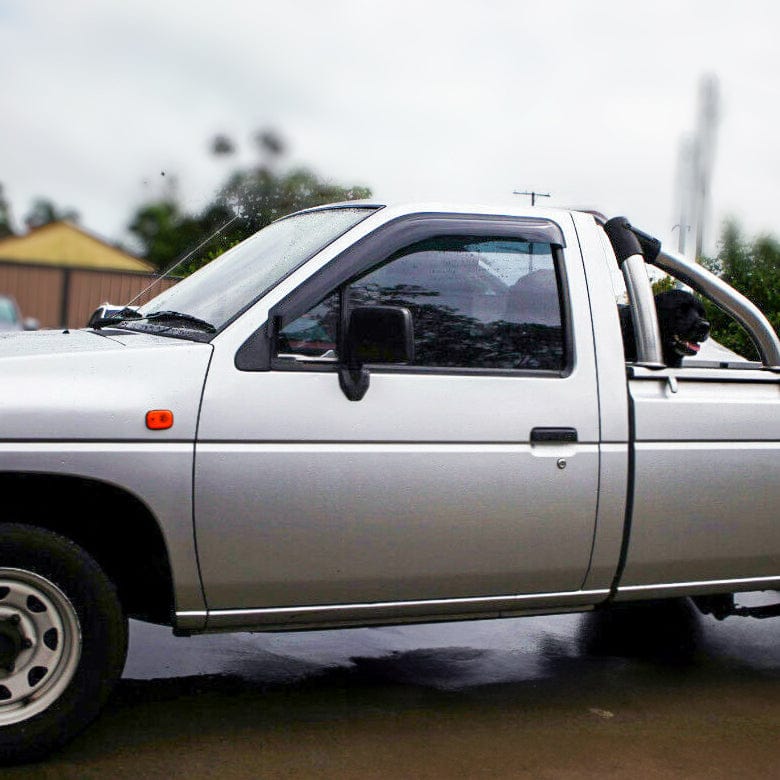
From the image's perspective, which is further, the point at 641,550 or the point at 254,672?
the point at 254,672

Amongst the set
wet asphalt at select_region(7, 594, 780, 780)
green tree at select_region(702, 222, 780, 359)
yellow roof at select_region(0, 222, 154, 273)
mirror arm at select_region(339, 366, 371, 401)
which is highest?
green tree at select_region(702, 222, 780, 359)

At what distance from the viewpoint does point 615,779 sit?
4164 mm

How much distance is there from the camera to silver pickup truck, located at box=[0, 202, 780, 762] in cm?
398

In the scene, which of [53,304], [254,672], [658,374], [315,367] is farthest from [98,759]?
[53,304]

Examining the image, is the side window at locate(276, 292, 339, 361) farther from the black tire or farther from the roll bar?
the roll bar

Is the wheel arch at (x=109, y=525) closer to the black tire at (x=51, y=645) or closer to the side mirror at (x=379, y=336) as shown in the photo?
the black tire at (x=51, y=645)

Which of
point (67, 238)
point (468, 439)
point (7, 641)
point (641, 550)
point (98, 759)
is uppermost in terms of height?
point (67, 238)

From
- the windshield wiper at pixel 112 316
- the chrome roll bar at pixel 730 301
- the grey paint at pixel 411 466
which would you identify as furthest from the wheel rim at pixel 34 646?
the chrome roll bar at pixel 730 301

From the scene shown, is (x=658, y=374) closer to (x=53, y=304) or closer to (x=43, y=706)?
(x=43, y=706)

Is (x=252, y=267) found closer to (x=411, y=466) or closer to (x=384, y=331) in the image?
(x=384, y=331)

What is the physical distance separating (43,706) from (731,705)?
9.18ft

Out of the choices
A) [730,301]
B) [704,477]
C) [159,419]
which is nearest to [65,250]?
[159,419]

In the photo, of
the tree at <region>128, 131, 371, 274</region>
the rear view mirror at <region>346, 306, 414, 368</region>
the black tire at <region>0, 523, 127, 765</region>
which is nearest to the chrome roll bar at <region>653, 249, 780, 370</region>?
the tree at <region>128, 131, 371, 274</region>

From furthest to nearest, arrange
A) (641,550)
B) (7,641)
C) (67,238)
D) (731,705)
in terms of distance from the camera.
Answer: (67,238) → (731,705) → (641,550) → (7,641)
